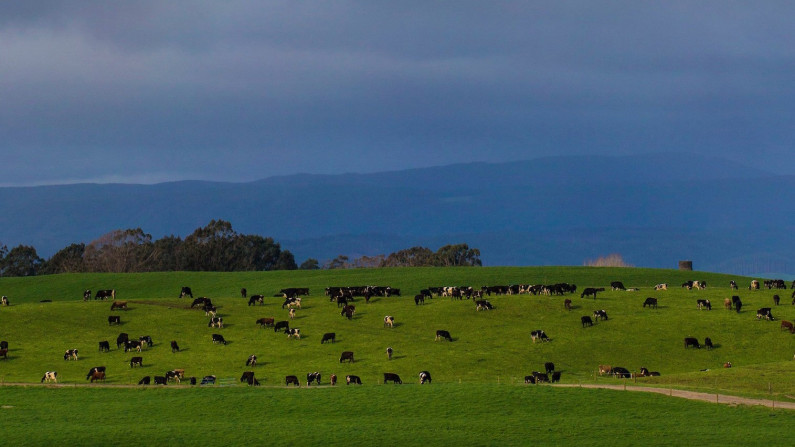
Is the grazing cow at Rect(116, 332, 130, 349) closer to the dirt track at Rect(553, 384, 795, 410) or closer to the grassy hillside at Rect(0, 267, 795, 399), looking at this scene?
the grassy hillside at Rect(0, 267, 795, 399)

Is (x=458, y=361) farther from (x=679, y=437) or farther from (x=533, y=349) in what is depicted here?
(x=679, y=437)

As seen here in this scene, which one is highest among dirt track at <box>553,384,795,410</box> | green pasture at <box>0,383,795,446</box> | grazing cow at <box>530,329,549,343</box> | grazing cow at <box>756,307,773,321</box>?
grazing cow at <box>756,307,773,321</box>

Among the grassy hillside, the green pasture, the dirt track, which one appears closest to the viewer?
→ the green pasture

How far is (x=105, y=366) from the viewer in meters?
66.4

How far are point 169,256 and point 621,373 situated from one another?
121 meters

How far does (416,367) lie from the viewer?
64.4 m

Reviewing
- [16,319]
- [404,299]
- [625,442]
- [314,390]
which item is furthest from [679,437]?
[16,319]

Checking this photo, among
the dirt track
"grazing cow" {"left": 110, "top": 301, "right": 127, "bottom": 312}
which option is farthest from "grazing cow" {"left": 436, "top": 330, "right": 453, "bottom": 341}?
"grazing cow" {"left": 110, "top": 301, "right": 127, "bottom": 312}

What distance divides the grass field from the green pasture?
5.5 inches

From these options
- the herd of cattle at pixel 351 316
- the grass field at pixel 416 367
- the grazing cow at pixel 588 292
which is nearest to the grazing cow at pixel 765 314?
the herd of cattle at pixel 351 316

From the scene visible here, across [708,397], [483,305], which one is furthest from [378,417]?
[483,305]

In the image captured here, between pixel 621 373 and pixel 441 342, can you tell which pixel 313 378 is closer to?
pixel 441 342

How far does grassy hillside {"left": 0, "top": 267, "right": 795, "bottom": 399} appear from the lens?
207ft

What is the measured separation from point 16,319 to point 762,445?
6062 cm
